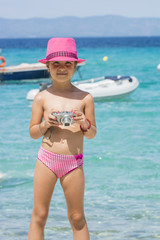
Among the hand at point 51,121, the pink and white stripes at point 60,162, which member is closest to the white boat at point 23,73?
the pink and white stripes at point 60,162

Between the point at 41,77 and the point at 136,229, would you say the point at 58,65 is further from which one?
the point at 41,77

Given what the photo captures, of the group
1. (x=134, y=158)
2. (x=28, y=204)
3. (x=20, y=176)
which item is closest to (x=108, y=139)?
(x=134, y=158)

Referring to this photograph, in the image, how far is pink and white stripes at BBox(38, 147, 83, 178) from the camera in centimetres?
340

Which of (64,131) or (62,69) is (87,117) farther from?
(62,69)

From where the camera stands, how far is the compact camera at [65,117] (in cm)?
319

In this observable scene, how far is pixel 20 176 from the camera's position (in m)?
7.57

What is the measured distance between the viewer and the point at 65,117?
125 inches

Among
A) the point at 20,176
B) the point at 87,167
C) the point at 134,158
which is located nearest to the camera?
the point at 20,176

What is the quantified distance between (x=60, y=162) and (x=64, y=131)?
233 mm

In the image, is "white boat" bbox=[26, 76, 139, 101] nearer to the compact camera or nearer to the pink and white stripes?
the pink and white stripes

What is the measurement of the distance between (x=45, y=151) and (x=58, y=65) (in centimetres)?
65

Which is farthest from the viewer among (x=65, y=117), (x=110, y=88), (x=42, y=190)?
(x=110, y=88)

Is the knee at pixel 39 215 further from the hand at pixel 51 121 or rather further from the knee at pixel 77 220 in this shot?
the hand at pixel 51 121

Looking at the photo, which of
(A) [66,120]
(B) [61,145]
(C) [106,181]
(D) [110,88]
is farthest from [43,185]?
(D) [110,88]
